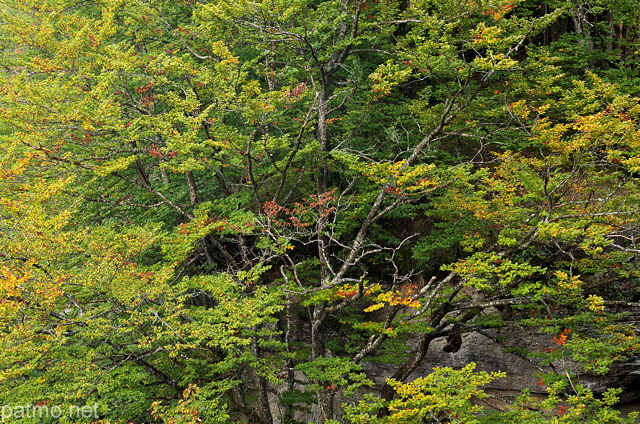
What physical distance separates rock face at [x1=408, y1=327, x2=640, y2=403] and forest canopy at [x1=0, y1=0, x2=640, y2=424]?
1.38ft

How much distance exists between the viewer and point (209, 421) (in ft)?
27.9

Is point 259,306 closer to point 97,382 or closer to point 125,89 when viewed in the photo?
point 97,382

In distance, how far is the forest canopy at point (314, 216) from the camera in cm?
824

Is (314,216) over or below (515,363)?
over

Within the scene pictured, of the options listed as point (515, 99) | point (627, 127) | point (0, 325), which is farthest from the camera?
point (515, 99)

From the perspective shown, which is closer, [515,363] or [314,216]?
[314,216]

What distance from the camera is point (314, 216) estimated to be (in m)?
11.1

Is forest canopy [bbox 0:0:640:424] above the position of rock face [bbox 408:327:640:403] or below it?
above

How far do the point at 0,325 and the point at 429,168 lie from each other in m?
8.69

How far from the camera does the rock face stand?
33.2 feet

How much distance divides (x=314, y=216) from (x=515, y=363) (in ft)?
21.6

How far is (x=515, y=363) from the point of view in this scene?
37.4ft

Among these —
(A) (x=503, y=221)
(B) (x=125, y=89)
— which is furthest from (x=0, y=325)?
(A) (x=503, y=221)

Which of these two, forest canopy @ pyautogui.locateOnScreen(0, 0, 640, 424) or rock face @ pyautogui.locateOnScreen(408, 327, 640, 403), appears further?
rock face @ pyautogui.locateOnScreen(408, 327, 640, 403)
